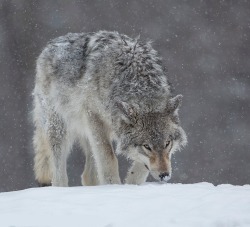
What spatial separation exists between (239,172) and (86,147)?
32.0 ft

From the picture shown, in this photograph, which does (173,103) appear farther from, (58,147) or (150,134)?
(58,147)

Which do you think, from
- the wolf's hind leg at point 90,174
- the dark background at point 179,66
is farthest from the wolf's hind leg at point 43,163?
the dark background at point 179,66

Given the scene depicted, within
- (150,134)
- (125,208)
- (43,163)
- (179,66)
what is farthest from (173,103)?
(179,66)

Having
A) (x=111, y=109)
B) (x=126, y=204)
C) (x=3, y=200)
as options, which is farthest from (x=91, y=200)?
(x=111, y=109)

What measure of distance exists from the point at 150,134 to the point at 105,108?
68 cm

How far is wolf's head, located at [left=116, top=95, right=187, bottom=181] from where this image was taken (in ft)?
19.2

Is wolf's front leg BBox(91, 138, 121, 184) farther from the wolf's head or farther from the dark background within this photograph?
the dark background

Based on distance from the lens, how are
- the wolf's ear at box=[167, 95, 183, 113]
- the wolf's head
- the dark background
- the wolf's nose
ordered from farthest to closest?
the dark background < the wolf's ear at box=[167, 95, 183, 113] < the wolf's head < the wolf's nose

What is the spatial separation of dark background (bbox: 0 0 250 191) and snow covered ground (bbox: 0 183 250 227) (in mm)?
10594

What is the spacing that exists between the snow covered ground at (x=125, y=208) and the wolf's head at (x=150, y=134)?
3.01 ft

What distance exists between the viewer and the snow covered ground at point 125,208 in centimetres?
397

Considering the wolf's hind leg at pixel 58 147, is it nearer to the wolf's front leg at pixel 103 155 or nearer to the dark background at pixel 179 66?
the wolf's front leg at pixel 103 155

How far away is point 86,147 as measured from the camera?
7.39m

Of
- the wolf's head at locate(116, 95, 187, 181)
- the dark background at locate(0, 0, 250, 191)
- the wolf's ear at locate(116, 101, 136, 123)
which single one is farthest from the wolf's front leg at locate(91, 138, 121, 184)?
the dark background at locate(0, 0, 250, 191)
